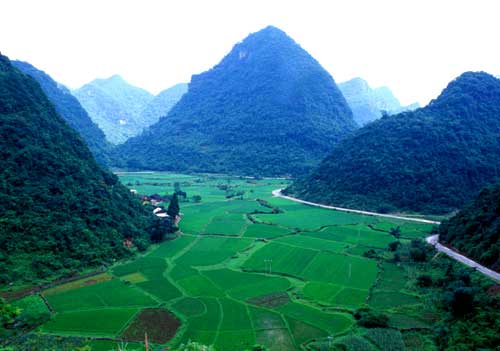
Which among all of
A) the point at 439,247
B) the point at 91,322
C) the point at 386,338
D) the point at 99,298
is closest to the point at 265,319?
the point at 386,338

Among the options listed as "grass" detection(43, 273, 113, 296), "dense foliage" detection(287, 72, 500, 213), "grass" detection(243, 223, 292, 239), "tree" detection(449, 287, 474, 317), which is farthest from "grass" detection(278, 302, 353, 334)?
"dense foliage" detection(287, 72, 500, 213)

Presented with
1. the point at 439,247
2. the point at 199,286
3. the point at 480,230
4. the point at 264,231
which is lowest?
the point at 199,286

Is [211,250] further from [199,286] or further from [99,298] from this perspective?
[99,298]

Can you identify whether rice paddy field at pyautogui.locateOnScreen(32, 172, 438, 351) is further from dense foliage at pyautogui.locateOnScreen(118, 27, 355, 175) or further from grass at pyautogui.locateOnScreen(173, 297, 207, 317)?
dense foliage at pyautogui.locateOnScreen(118, 27, 355, 175)

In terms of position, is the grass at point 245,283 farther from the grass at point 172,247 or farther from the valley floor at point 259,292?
the grass at point 172,247

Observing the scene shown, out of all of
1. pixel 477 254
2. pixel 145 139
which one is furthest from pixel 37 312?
pixel 145 139

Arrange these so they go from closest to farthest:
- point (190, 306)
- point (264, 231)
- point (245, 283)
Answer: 1. point (190, 306)
2. point (245, 283)
3. point (264, 231)

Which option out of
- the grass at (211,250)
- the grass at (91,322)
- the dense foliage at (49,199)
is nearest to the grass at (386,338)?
the grass at (91,322)
